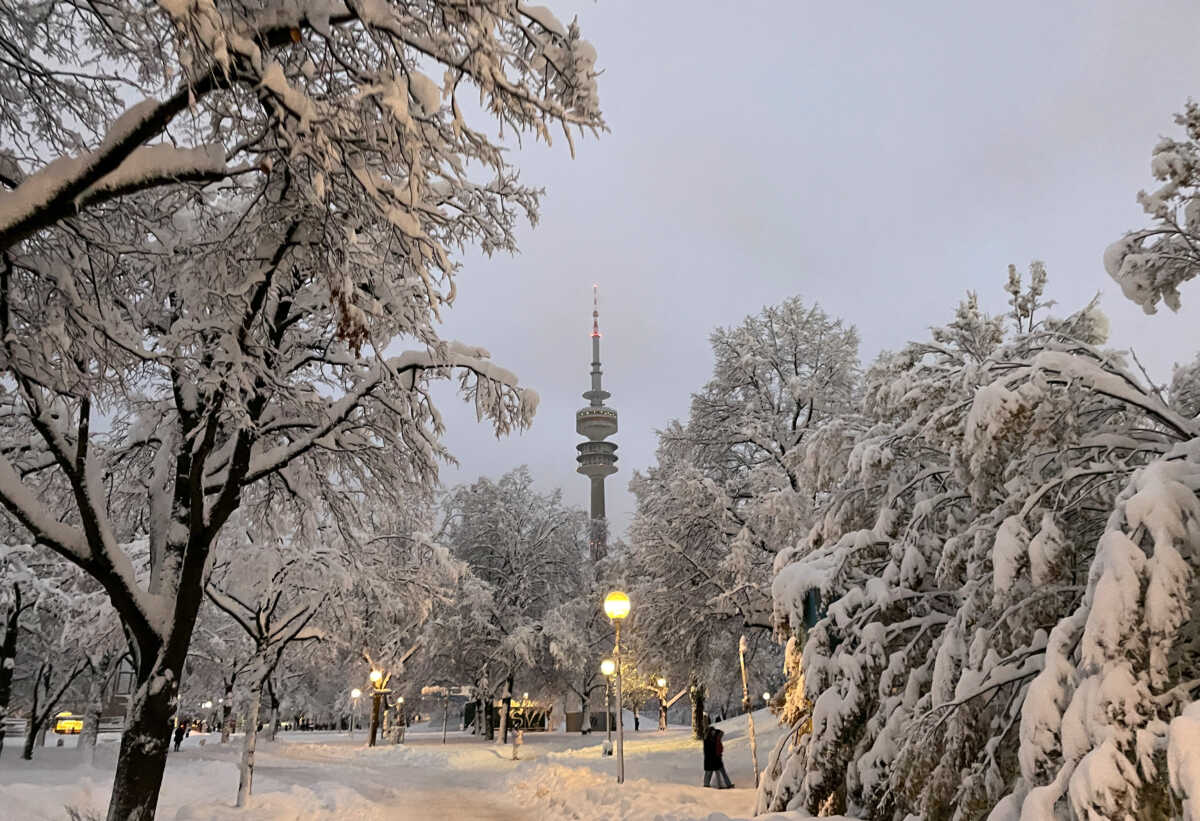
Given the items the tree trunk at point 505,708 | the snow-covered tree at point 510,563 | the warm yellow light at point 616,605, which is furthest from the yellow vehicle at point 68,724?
the warm yellow light at point 616,605

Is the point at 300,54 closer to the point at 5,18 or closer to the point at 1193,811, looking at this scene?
the point at 5,18

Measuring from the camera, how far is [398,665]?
114 feet

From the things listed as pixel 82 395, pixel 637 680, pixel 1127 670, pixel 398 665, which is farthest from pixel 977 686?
pixel 637 680

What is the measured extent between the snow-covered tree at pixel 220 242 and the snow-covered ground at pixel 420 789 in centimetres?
421

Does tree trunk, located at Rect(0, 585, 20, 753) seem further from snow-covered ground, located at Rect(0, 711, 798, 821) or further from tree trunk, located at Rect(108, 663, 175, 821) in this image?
tree trunk, located at Rect(108, 663, 175, 821)

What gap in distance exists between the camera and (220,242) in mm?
6551

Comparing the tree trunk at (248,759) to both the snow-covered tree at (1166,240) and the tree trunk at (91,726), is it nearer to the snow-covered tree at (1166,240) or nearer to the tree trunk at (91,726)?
the tree trunk at (91,726)

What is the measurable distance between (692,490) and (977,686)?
47.0ft

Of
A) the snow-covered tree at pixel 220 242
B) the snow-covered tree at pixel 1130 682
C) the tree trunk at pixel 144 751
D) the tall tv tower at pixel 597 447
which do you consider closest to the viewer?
the snow-covered tree at pixel 1130 682

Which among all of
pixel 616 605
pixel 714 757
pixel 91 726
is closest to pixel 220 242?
pixel 616 605

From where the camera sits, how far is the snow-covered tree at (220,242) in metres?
4.39

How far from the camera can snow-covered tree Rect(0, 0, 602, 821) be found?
439 cm

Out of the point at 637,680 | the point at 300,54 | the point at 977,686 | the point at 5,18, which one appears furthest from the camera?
the point at 637,680

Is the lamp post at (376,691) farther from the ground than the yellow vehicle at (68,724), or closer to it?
farther from the ground
